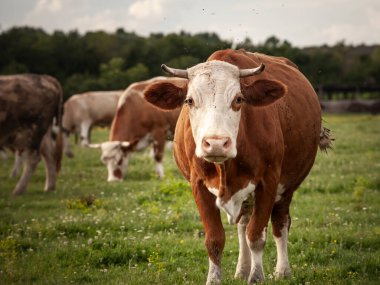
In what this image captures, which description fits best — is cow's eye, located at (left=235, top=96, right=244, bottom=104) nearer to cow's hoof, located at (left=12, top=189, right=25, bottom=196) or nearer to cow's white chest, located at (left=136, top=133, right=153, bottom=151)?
cow's hoof, located at (left=12, top=189, right=25, bottom=196)

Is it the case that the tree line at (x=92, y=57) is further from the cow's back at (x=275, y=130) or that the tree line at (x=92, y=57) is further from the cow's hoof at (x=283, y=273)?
the cow's hoof at (x=283, y=273)

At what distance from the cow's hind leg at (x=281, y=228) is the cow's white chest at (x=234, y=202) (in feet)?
3.64

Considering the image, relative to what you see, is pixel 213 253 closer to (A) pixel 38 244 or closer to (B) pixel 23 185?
(A) pixel 38 244

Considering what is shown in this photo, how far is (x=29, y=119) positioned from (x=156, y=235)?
253 inches

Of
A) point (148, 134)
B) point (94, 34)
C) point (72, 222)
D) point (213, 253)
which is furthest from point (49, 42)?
point (213, 253)

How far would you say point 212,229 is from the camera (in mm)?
5812

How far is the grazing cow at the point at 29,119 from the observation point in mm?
13531

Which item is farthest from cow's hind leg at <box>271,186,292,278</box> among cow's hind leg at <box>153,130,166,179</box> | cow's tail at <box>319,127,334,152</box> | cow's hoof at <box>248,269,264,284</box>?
cow's hind leg at <box>153,130,166,179</box>

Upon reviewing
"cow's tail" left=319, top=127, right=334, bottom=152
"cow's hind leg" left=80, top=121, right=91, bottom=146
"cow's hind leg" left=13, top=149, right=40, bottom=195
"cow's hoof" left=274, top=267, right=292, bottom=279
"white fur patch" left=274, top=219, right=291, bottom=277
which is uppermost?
"cow's tail" left=319, top=127, right=334, bottom=152

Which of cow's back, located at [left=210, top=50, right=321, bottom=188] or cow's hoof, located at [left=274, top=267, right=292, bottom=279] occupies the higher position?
cow's back, located at [left=210, top=50, right=321, bottom=188]

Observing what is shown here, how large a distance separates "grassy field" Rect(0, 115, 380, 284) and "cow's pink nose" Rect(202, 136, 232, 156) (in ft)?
5.70

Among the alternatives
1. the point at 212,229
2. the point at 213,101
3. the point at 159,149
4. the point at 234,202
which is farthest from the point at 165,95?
the point at 159,149

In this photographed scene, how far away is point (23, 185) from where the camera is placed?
44.8 ft

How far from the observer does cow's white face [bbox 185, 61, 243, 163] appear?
4984mm
